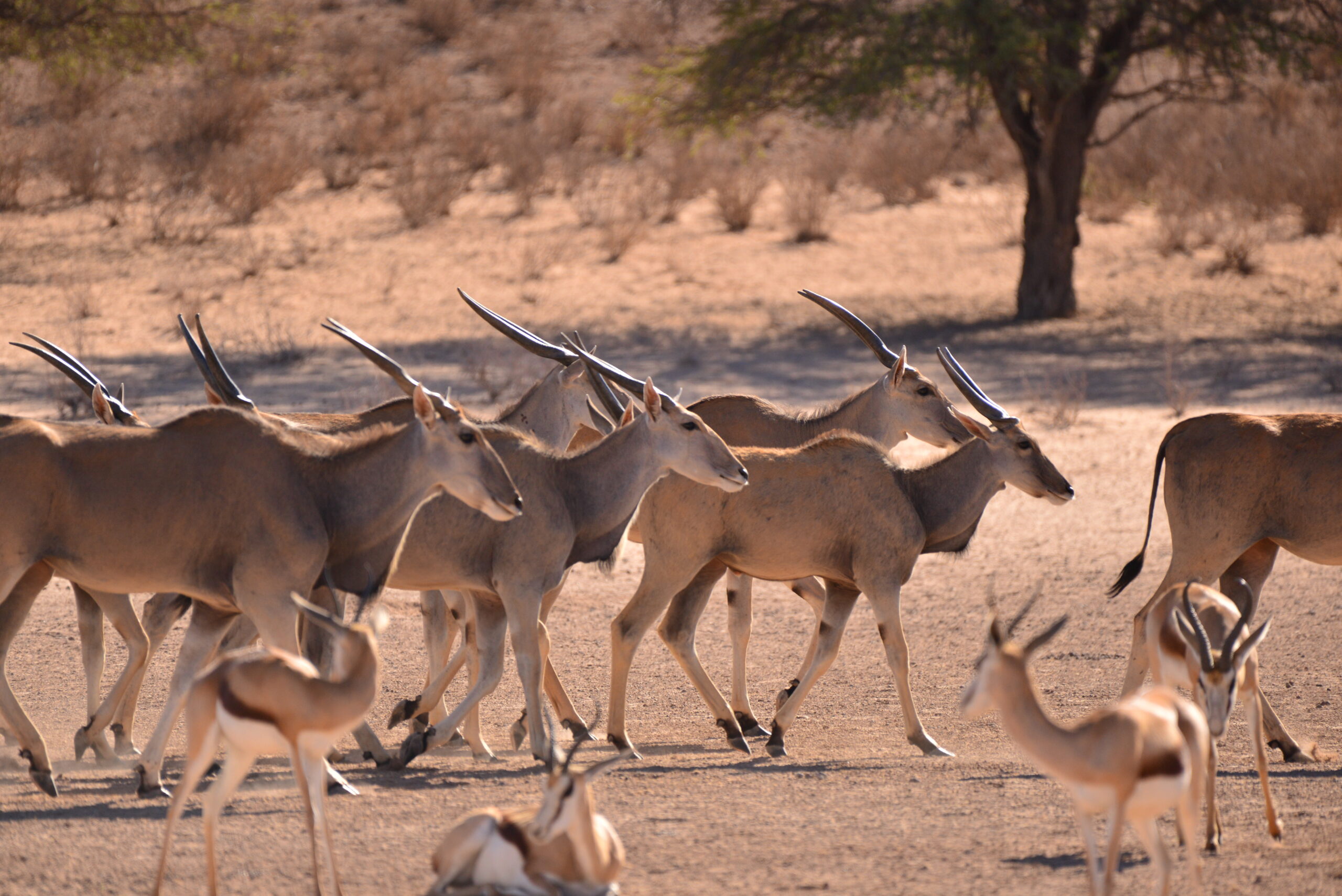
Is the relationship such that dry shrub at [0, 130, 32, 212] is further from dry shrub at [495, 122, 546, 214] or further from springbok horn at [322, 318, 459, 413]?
springbok horn at [322, 318, 459, 413]

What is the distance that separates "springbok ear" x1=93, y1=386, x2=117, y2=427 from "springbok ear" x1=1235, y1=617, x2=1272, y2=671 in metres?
5.39

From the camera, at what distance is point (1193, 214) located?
2398 cm

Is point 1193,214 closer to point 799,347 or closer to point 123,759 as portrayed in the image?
point 799,347

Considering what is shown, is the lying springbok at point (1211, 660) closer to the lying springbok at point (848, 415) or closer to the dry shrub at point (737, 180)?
the lying springbok at point (848, 415)

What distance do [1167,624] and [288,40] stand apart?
25560 millimetres

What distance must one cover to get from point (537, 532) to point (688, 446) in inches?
32.8

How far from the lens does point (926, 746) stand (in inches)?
291

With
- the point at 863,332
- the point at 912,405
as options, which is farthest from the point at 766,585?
the point at 863,332

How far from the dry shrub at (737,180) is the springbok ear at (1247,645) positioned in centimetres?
1591

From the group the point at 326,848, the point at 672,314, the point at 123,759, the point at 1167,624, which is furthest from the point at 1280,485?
the point at 672,314

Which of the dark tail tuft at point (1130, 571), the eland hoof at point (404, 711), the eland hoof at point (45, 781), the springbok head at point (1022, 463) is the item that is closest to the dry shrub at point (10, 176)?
the eland hoof at point (404, 711)

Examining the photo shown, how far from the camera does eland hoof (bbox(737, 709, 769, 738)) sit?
316 inches

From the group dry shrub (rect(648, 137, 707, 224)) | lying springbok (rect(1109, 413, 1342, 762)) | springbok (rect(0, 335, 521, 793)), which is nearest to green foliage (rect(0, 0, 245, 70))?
dry shrub (rect(648, 137, 707, 224))

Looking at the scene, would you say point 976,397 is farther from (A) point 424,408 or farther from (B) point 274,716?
(B) point 274,716
